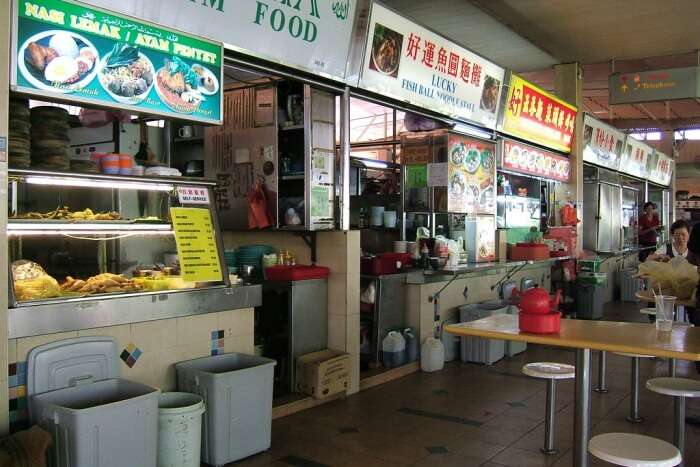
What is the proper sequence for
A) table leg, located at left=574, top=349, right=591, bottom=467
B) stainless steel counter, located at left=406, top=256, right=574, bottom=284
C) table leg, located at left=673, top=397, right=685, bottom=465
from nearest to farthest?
table leg, located at left=574, top=349, right=591, bottom=467 → table leg, located at left=673, top=397, right=685, bottom=465 → stainless steel counter, located at left=406, top=256, right=574, bottom=284

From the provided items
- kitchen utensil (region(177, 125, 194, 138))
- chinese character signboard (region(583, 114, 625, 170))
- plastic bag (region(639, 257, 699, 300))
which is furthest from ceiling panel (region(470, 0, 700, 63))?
plastic bag (region(639, 257, 699, 300))

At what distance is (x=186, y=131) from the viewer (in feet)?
23.1

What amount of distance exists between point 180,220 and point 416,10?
5.65 metres

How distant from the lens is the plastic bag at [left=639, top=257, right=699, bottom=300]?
5109 millimetres

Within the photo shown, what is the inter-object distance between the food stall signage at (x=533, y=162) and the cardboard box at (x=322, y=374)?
4773mm

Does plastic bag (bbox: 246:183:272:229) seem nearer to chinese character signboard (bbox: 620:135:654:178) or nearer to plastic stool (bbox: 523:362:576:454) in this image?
plastic stool (bbox: 523:362:576:454)

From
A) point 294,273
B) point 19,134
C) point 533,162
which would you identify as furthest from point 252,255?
point 533,162

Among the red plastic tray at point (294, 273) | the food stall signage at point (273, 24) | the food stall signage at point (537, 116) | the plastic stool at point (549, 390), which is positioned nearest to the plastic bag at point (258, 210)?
the red plastic tray at point (294, 273)

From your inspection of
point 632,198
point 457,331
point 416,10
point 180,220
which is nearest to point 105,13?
point 180,220

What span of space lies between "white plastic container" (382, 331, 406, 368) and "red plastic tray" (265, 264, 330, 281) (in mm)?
1267

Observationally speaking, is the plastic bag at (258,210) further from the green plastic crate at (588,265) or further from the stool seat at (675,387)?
the green plastic crate at (588,265)

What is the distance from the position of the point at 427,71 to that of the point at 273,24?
2495mm

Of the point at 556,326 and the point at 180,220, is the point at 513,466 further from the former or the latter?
the point at 180,220

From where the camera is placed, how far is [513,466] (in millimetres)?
4168
